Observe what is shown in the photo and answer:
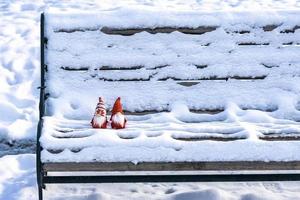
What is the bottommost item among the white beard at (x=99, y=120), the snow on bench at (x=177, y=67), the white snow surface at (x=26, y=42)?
the white beard at (x=99, y=120)

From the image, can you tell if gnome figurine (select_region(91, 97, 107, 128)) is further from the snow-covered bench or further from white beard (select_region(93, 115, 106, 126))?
the snow-covered bench

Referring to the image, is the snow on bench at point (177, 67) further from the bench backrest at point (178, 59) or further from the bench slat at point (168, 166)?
the bench slat at point (168, 166)

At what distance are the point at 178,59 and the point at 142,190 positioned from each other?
2.72 feet

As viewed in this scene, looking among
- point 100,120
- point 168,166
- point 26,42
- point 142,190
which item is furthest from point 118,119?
point 26,42

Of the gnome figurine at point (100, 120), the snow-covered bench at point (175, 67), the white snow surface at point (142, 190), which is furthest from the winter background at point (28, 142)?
the gnome figurine at point (100, 120)

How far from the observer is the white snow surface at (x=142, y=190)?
11.6ft

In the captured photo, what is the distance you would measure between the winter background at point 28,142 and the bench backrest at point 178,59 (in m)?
0.27

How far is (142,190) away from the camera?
369cm

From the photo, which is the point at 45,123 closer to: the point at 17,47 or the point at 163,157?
the point at 163,157

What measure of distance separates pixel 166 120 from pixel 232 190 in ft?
1.98

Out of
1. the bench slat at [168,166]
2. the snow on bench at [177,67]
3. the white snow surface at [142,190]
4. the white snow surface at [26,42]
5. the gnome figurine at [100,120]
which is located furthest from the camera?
the white snow surface at [26,42]

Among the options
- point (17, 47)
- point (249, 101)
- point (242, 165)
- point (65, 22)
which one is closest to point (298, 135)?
A: point (242, 165)

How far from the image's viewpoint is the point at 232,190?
3695 mm

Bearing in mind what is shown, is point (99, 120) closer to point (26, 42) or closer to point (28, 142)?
point (28, 142)
